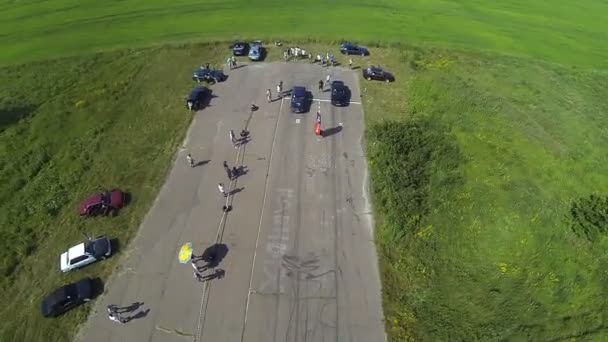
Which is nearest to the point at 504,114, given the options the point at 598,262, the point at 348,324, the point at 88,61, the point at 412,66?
the point at 412,66

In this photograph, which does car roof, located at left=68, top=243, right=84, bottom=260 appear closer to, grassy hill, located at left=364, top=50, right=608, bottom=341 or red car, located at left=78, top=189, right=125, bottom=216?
red car, located at left=78, top=189, right=125, bottom=216

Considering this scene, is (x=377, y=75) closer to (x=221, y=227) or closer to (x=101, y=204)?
(x=221, y=227)

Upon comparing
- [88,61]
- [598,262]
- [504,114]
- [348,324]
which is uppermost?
[88,61]

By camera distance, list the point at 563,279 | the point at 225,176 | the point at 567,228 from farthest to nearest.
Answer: the point at 225,176 → the point at 567,228 → the point at 563,279

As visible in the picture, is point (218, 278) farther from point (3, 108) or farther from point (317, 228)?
point (3, 108)

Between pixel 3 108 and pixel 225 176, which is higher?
pixel 3 108

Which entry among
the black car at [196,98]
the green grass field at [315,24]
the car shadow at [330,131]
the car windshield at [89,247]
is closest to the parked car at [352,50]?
the green grass field at [315,24]

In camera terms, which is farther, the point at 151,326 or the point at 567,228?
the point at 567,228
